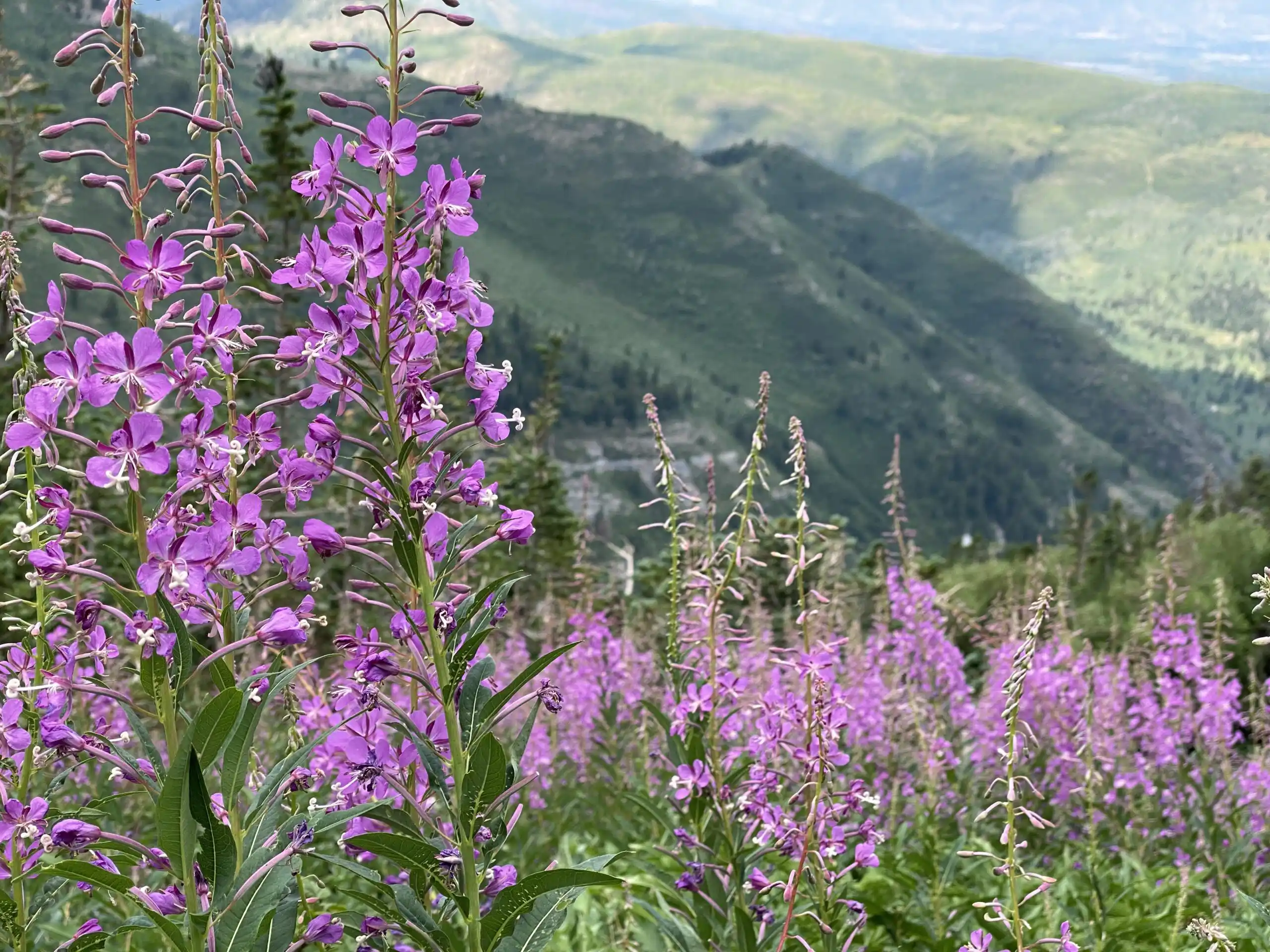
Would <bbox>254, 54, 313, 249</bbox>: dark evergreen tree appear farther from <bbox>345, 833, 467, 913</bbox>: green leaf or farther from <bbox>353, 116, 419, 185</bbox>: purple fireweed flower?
<bbox>345, 833, 467, 913</bbox>: green leaf

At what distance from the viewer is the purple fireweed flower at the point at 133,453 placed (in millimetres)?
2314

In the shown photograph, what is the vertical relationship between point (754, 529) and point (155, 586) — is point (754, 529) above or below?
below

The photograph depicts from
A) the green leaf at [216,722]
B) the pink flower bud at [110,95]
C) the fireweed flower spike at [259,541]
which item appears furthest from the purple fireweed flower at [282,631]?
the pink flower bud at [110,95]

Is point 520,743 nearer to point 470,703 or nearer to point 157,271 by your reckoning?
point 470,703

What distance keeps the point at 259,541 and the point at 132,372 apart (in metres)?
0.50

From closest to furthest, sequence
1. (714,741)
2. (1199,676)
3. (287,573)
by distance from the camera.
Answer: (287,573)
(714,741)
(1199,676)

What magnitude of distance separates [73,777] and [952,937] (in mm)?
5452

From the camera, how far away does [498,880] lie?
112 inches

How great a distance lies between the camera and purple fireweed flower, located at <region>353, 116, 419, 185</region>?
2539 millimetres

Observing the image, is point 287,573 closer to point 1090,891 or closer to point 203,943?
point 203,943

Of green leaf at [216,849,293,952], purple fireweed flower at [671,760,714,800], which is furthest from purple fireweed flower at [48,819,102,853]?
purple fireweed flower at [671,760,714,800]

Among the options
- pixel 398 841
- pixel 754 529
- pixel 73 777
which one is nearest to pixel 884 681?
pixel 754 529

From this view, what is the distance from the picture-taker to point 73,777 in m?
7.07

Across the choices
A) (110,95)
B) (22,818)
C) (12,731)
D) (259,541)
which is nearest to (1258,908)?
(259,541)
